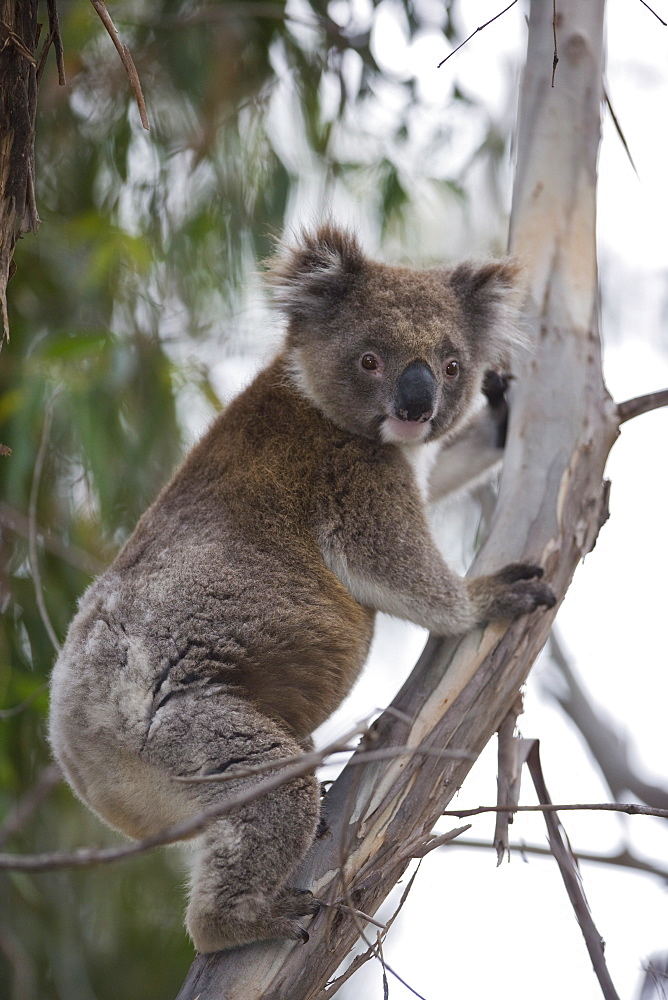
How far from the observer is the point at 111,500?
334cm

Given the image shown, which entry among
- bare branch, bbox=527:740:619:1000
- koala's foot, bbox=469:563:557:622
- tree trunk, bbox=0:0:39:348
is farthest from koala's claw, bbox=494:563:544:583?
tree trunk, bbox=0:0:39:348

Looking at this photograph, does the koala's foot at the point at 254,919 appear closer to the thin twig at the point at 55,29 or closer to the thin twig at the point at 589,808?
the thin twig at the point at 589,808

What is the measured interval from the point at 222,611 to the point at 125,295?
2207mm

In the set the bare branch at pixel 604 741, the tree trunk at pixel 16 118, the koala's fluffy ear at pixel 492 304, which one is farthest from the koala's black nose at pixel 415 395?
the bare branch at pixel 604 741

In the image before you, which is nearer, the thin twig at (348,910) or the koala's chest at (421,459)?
the thin twig at (348,910)

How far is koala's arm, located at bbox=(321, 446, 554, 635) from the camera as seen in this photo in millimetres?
2066

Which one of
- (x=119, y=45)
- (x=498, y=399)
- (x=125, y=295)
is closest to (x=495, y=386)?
(x=498, y=399)

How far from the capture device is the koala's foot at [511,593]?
2045 millimetres

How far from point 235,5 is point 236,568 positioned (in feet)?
9.44

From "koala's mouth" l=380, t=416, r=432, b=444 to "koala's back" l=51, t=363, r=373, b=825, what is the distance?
0.09 m

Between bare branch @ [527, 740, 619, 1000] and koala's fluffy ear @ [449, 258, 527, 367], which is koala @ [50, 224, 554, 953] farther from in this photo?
bare branch @ [527, 740, 619, 1000]

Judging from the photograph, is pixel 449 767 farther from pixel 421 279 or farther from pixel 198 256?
pixel 198 256

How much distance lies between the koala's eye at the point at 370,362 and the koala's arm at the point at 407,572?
0.23 metres

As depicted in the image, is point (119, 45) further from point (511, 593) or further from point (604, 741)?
point (604, 741)
